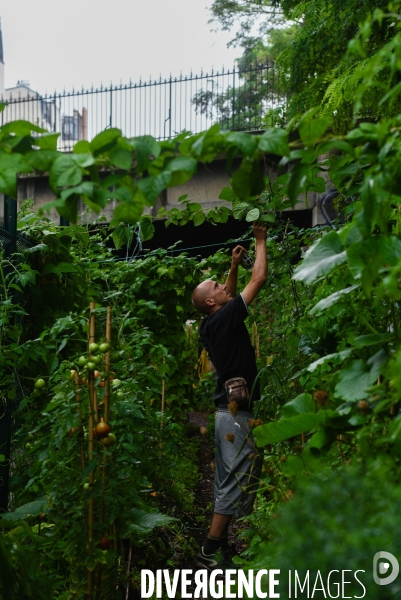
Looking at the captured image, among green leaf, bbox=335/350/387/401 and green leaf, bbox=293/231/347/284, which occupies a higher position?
green leaf, bbox=293/231/347/284

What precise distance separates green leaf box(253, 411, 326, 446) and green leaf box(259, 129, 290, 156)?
0.64 m

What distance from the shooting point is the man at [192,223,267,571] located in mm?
4082

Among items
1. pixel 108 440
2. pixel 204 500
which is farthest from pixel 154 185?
pixel 204 500

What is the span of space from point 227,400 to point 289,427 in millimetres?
2389

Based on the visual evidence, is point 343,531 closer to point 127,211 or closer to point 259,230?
point 127,211

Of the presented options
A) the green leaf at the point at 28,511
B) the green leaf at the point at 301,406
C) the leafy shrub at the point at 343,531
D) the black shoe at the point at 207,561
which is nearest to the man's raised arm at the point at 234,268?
the black shoe at the point at 207,561

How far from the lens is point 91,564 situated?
3.01 meters

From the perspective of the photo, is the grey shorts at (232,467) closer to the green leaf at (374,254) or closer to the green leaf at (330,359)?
the green leaf at (330,359)

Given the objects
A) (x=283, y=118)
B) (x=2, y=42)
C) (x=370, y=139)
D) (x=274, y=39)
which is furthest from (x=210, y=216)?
(x=2, y=42)

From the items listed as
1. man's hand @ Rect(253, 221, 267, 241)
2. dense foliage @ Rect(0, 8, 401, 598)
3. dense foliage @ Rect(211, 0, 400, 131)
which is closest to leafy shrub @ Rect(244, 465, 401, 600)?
dense foliage @ Rect(0, 8, 401, 598)

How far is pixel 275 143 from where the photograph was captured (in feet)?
5.72

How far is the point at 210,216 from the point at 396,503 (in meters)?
2.86

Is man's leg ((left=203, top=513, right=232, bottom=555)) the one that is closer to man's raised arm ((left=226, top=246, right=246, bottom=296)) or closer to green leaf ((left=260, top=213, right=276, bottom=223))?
man's raised arm ((left=226, top=246, right=246, bottom=296))

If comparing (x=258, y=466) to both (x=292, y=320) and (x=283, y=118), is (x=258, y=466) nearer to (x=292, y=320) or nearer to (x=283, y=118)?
(x=292, y=320)
